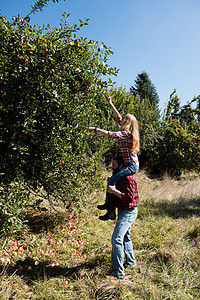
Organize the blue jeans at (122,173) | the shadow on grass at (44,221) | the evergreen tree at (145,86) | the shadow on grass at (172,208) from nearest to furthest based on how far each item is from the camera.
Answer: the blue jeans at (122,173) → the shadow on grass at (44,221) → the shadow on grass at (172,208) → the evergreen tree at (145,86)

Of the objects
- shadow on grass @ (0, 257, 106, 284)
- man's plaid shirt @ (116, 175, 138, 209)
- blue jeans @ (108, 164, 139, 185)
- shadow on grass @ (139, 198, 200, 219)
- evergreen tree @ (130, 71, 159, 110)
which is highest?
evergreen tree @ (130, 71, 159, 110)

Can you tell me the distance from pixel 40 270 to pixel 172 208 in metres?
3.89

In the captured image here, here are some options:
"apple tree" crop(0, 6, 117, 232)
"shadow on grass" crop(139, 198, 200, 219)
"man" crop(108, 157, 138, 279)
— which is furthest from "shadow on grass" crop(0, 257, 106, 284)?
"shadow on grass" crop(139, 198, 200, 219)

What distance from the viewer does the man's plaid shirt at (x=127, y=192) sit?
2592mm

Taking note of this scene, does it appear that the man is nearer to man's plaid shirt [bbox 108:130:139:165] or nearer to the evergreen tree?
man's plaid shirt [bbox 108:130:139:165]

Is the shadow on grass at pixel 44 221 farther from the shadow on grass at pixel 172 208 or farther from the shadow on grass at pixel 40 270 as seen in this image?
the shadow on grass at pixel 172 208

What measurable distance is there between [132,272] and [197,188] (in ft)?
19.5

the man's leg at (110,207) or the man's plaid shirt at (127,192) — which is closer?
the man's plaid shirt at (127,192)

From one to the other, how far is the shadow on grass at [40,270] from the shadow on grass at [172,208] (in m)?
2.36

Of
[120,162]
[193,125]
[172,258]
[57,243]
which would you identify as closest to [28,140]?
[120,162]

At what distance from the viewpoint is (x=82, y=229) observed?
4176mm

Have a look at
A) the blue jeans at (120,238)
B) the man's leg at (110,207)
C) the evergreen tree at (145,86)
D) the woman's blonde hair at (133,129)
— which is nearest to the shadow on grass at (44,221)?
the man's leg at (110,207)

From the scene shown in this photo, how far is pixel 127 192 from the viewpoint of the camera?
2.61 metres

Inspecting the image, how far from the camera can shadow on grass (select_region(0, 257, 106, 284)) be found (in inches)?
106
